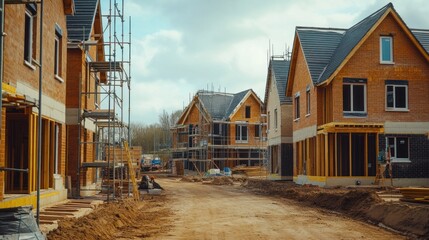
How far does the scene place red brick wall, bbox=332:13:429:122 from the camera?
1002 inches

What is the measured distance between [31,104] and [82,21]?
1298cm

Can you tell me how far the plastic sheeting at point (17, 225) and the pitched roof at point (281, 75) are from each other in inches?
1145

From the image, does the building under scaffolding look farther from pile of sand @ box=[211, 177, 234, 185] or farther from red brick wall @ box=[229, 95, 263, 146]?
red brick wall @ box=[229, 95, 263, 146]

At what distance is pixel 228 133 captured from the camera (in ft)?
166

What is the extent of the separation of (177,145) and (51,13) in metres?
42.5

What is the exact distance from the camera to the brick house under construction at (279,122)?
113ft

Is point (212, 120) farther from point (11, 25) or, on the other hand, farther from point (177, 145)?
point (11, 25)

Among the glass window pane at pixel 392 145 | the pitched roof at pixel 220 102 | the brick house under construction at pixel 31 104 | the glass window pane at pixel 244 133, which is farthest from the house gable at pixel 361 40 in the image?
the glass window pane at pixel 244 133

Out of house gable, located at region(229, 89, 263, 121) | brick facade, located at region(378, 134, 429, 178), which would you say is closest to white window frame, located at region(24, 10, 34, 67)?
brick facade, located at region(378, 134, 429, 178)

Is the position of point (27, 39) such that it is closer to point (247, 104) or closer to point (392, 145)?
point (392, 145)

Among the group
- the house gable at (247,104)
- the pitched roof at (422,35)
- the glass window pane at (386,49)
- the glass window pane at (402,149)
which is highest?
the pitched roof at (422,35)

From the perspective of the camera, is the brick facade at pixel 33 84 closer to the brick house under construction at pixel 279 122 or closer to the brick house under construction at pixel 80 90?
the brick house under construction at pixel 80 90

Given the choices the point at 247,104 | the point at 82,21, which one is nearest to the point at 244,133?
the point at 247,104

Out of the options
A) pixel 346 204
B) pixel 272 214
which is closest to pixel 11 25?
pixel 272 214
